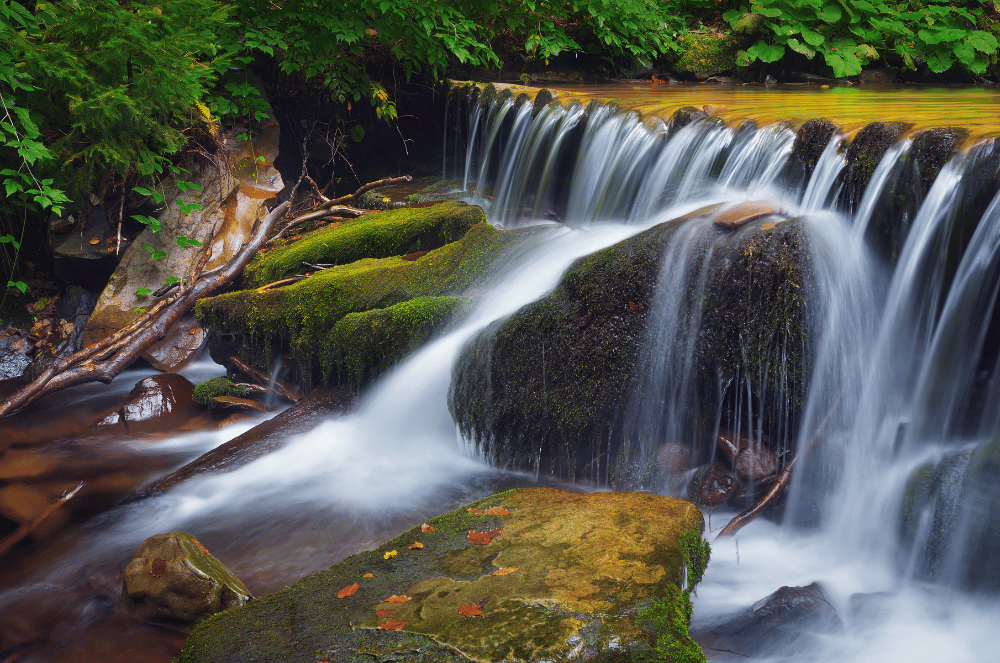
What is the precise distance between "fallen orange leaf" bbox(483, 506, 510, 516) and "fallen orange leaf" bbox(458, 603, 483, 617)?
732 millimetres

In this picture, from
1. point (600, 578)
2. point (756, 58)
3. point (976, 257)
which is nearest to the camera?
point (600, 578)

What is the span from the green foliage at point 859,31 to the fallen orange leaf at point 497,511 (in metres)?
10.1

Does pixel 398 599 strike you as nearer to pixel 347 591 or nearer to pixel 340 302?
pixel 347 591

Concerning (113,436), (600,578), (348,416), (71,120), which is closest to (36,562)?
(113,436)

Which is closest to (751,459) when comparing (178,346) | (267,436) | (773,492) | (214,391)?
(773,492)

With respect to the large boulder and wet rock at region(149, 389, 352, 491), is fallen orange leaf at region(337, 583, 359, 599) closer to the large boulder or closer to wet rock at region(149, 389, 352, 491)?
wet rock at region(149, 389, 352, 491)

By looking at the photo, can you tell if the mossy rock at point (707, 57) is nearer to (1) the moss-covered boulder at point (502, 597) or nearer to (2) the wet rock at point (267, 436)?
(2) the wet rock at point (267, 436)

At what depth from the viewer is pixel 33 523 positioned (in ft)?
14.4

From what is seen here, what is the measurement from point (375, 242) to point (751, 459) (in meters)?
4.52

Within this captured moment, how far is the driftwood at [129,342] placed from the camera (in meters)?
6.05

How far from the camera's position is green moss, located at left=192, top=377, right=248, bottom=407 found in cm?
603

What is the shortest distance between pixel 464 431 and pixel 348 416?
3.60ft

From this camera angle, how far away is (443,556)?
2.93 m

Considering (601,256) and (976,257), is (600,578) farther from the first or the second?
(976,257)
